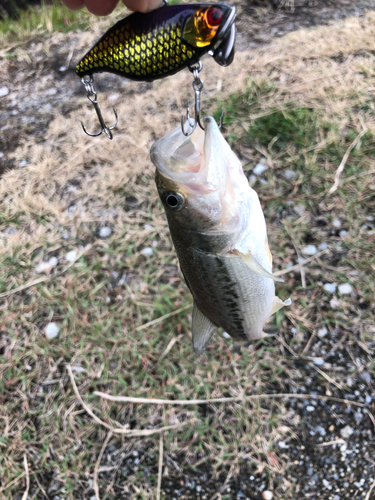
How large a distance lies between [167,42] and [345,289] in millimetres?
2180

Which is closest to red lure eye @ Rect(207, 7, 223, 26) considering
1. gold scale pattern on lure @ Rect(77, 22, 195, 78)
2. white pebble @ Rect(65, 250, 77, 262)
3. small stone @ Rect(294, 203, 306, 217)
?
gold scale pattern on lure @ Rect(77, 22, 195, 78)

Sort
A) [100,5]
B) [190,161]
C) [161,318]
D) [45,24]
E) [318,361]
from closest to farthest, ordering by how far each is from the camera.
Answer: [190,161] → [100,5] → [318,361] → [161,318] → [45,24]

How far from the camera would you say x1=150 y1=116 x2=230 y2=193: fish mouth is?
1.42 meters

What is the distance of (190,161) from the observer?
146cm

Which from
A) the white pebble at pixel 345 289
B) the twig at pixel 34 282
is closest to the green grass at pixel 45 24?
the twig at pixel 34 282

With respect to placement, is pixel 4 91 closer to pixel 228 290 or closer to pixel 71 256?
pixel 71 256

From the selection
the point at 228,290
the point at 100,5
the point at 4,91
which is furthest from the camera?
the point at 4,91

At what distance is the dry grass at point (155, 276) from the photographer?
242 cm

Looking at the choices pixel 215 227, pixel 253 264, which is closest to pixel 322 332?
pixel 253 264

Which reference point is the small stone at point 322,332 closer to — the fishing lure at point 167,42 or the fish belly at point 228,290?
the fish belly at point 228,290

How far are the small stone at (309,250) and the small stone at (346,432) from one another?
1259 mm

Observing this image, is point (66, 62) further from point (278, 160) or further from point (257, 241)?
point (257, 241)

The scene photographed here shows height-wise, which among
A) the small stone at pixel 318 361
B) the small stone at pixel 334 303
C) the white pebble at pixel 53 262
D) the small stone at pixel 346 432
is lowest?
the small stone at pixel 346 432

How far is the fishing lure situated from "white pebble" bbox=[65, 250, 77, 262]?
202cm
